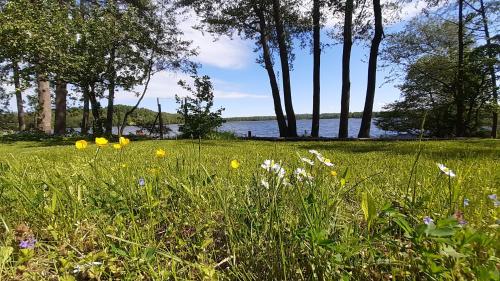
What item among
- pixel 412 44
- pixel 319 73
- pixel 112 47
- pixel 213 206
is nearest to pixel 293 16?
pixel 319 73

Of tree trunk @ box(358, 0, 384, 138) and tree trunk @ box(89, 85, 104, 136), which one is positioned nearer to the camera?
tree trunk @ box(358, 0, 384, 138)

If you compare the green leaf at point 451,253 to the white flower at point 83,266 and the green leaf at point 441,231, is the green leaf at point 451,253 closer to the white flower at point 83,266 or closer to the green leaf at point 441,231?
the green leaf at point 441,231

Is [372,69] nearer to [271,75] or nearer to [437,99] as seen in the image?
[271,75]

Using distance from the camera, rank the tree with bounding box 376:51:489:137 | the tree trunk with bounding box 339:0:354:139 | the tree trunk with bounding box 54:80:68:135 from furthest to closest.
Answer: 1. the tree with bounding box 376:51:489:137
2. the tree trunk with bounding box 54:80:68:135
3. the tree trunk with bounding box 339:0:354:139

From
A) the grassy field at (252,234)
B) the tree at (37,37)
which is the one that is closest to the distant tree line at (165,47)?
the tree at (37,37)

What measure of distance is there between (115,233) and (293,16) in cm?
1661

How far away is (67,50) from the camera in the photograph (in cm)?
1471

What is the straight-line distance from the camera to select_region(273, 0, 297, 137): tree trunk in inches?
656

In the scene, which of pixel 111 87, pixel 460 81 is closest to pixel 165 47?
pixel 111 87

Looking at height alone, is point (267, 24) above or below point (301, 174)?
above

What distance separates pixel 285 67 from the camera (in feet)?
57.0

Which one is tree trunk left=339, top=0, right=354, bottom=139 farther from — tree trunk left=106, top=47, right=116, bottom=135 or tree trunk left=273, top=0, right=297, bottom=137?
tree trunk left=106, top=47, right=116, bottom=135

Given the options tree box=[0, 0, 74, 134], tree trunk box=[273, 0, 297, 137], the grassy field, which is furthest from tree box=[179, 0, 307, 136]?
the grassy field

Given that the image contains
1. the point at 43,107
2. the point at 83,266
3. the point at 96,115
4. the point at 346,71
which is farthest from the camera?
the point at 43,107
